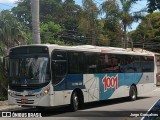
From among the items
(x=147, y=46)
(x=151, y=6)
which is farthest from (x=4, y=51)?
(x=147, y=46)

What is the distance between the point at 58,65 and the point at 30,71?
1.25 metres

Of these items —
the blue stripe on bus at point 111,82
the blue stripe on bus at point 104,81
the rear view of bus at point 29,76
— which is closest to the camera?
the rear view of bus at point 29,76

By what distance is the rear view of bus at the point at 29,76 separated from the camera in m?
16.5

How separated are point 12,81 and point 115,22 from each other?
120 feet

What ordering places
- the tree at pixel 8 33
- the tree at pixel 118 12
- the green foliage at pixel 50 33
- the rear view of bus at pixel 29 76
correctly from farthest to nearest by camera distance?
the green foliage at pixel 50 33 → the tree at pixel 118 12 → the tree at pixel 8 33 → the rear view of bus at pixel 29 76

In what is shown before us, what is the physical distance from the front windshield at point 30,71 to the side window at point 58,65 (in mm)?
367

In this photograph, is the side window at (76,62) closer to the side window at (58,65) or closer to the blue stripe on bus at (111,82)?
the side window at (58,65)

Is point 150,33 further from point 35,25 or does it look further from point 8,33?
point 35,25

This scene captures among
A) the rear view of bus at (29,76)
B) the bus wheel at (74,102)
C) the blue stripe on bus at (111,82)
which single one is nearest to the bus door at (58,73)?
the rear view of bus at (29,76)

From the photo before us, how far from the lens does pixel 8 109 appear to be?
1923cm

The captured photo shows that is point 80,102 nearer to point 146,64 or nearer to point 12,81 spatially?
point 12,81

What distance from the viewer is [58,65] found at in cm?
1723

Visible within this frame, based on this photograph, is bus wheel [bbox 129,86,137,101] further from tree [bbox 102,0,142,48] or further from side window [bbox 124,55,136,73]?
tree [bbox 102,0,142,48]

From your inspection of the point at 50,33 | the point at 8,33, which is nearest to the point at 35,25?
the point at 8,33
